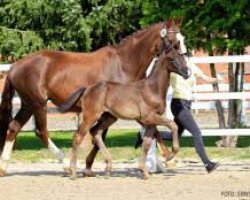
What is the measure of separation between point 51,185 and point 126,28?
8078 millimetres

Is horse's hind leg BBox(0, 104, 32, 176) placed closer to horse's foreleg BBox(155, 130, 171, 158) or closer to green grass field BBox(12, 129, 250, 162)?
horse's foreleg BBox(155, 130, 171, 158)

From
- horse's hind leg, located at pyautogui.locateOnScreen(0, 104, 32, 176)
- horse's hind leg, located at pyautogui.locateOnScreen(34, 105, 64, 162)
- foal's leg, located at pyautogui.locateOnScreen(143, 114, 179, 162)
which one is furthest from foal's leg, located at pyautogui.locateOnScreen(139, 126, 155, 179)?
horse's hind leg, located at pyautogui.locateOnScreen(0, 104, 32, 176)

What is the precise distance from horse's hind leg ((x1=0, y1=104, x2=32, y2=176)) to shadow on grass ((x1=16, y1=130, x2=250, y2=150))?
219 inches

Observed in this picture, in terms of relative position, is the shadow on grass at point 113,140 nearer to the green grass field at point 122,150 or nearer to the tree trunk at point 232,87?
the green grass field at point 122,150

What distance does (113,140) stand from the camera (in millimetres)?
18328

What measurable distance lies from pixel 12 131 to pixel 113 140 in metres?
7.50

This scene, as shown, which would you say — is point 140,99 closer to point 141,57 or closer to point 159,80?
point 159,80

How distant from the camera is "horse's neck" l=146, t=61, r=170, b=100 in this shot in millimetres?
9836

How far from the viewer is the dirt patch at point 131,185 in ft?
27.8

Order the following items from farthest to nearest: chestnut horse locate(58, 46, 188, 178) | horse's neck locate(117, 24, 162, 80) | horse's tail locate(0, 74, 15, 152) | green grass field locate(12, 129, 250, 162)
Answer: green grass field locate(12, 129, 250, 162) → horse's tail locate(0, 74, 15, 152) → horse's neck locate(117, 24, 162, 80) → chestnut horse locate(58, 46, 188, 178)

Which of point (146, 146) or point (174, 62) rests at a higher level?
point (174, 62)

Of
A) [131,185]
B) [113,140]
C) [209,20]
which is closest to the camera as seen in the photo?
[131,185]

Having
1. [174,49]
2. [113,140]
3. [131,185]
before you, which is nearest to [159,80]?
[174,49]

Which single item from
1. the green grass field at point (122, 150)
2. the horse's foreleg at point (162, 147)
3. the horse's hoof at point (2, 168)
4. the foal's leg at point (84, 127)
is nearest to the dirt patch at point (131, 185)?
the horse's hoof at point (2, 168)
